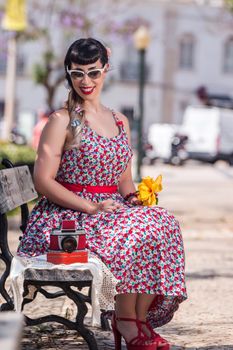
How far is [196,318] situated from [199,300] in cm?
82

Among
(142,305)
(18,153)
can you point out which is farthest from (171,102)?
(142,305)

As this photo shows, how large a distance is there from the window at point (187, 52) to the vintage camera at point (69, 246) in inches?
2208

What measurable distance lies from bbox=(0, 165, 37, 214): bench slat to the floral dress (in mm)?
193

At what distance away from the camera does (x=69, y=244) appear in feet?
18.0

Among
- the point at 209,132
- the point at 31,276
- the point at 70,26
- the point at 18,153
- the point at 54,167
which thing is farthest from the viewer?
the point at 70,26

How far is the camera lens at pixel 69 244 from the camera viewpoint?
18.0 ft

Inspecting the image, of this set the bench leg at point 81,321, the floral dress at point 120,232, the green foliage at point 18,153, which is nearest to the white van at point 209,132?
the green foliage at point 18,153

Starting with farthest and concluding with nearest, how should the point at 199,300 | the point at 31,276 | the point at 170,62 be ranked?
the point at 170,62
the point at 199,300
the point at 31,276

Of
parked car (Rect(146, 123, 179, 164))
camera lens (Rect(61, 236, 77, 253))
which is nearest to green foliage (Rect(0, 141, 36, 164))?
camera lens (Rect(61, 236, 77, 253))

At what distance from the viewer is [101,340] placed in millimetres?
6543

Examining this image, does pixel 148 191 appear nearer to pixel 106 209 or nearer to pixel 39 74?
pixel 106 209

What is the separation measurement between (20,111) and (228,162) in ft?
73.8

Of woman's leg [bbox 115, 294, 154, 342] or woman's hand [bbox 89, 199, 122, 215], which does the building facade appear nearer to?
woman's hand [bbox 89, 199, 122, 215]

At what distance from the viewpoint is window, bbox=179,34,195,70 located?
6134 cm
